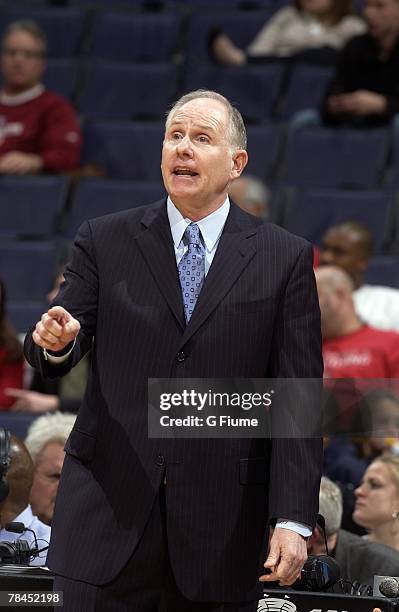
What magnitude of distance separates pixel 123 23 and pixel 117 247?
515cm

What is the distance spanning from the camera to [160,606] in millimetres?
2154

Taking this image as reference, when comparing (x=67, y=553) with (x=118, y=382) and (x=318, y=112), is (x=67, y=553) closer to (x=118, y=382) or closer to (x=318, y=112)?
(x=118, y=382)

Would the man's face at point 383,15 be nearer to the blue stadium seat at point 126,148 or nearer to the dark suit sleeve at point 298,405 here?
the blue stadium seat at point 126,148

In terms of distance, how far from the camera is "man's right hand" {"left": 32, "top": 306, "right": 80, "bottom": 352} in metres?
2.00

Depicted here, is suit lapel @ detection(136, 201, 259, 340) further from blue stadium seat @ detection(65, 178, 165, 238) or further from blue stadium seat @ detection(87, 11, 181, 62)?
blue stadium seat @ detection(87, 11, 181, 62)

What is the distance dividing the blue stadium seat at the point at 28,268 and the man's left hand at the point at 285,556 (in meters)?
3.79

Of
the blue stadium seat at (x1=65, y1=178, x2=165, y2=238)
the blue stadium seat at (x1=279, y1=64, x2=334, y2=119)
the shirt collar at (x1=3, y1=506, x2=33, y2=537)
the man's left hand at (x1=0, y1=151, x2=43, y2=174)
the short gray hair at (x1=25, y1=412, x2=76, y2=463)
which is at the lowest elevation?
the shirt collar at (x1=3, y1=506, x2=33, y2=537)

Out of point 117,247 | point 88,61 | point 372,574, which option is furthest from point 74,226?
point 117,247

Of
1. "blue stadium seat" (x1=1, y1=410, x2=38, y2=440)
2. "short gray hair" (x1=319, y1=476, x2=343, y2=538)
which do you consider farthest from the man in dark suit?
"blue stadium seat" (x1=1, y1=410, x2=38, y2=440)

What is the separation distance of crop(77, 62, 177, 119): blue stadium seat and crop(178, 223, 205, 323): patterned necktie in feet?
14.6

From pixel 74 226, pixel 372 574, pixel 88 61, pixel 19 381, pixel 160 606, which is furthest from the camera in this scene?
pixel 88 61

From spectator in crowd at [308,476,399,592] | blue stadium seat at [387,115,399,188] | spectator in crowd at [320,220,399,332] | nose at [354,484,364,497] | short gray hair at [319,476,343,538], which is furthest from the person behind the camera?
blue stadium seat at [387,115,399,188]

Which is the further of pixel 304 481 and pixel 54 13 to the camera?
pixel 54 13

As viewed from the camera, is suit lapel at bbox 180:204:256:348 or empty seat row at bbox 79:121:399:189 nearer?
suit lapel at bbox 180:204:256:348
